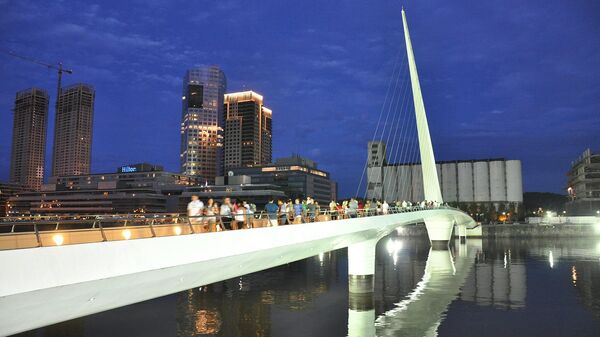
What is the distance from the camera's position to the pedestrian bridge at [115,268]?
30.4 feet

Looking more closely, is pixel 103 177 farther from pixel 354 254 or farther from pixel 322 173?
pixel 354 254

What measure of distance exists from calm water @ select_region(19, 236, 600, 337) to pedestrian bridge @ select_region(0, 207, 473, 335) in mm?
9290

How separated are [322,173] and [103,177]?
87.0 m

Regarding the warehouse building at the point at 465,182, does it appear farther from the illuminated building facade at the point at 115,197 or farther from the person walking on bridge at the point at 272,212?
the person walking on bridge at the point at 272,212

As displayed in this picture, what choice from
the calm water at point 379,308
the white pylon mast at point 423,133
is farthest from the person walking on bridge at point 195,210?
the white pylon mast at point 423,133

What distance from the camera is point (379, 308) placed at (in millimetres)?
29719

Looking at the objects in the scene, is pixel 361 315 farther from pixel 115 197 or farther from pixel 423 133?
pixel 115 197

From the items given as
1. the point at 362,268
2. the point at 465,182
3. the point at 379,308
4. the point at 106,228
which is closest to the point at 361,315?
the point at 379,308

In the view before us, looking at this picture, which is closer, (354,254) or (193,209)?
(193,209)

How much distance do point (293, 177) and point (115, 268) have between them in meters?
165

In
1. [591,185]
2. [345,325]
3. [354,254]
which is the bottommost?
[345,325]

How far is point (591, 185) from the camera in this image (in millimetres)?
130000

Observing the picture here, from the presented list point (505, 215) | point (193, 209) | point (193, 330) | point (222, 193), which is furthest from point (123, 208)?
point (193, 209)

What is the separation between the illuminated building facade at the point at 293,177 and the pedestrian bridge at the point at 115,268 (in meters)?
152
